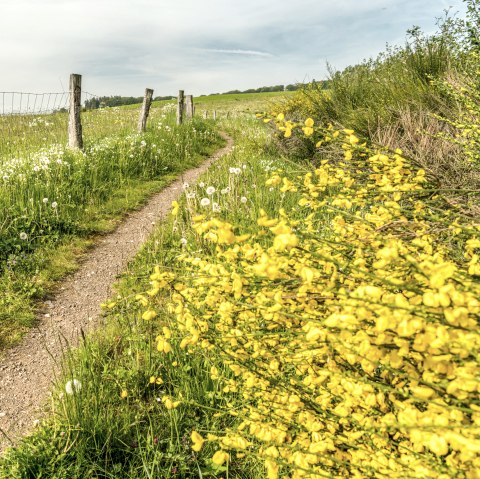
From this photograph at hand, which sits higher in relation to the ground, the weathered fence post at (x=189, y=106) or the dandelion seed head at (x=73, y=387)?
the weathered fence post at (x=189, y=106)

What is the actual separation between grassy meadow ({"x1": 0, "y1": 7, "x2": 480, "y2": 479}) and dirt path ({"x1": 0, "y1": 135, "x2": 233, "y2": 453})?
0.95 feet

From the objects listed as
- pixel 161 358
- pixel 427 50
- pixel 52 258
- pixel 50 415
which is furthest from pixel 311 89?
pixel 50 415

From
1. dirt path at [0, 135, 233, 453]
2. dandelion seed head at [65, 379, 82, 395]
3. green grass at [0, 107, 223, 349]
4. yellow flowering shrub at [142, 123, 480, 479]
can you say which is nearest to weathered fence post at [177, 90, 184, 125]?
green grass at [0, 107, 223, 349]

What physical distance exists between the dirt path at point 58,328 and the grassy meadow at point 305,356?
0.95 feet

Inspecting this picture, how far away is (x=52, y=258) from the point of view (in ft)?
17.4

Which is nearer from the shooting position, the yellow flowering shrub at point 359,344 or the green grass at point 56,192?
the yellow flowering shrub at point 359,344

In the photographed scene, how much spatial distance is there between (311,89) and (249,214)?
568cm

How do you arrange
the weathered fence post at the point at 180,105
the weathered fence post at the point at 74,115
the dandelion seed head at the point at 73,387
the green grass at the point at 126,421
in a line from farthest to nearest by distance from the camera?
1. the weathered fence post at the point at 180,105
2. the weathered fence post at the point at 74,115
3. the dandelion seed head at the point at 73,387
4. the green grass at the point at 126,421

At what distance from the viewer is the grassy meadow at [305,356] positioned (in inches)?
49.4

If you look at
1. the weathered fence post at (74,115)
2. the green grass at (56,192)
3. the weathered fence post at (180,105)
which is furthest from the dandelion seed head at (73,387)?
the weathered fence post at (180,105)

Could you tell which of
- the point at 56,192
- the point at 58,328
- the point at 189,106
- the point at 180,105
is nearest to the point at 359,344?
the point at 58,328

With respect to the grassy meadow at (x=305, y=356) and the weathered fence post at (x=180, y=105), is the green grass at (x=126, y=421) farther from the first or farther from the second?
the weathered fence post at (x=180, y=105)

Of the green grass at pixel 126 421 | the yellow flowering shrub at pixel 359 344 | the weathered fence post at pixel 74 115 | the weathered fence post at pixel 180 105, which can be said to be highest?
the weathered fence post at pixel 180 105

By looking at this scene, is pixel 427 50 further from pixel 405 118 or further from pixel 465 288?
pixel 465 288
